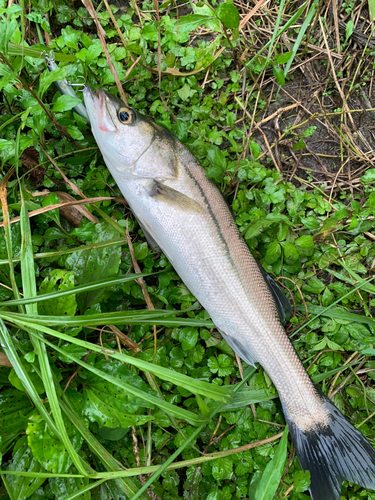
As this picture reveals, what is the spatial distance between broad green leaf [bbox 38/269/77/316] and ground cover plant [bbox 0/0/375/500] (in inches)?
0.4

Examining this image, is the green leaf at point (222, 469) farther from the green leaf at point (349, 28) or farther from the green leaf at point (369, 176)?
the green leaf at point (349, 28)

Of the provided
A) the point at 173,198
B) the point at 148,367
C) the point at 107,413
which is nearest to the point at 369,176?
the point at 173,198

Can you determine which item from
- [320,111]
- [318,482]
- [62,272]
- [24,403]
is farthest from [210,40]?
[318,482]

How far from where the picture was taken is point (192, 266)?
8.21ft

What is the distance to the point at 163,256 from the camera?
274 centimetres

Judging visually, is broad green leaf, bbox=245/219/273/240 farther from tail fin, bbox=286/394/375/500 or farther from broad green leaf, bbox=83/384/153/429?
broad green leaf, bbox=83/384/153/429

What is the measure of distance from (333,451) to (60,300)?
2.22 m

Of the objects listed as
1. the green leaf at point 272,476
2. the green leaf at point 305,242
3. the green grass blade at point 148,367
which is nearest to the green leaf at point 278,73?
the green leaf at point 305,242

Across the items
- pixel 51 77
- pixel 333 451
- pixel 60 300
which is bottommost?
pixel 333 451

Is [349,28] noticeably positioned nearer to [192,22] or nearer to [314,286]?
[192,22]

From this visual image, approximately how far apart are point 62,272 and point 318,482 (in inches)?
91.9

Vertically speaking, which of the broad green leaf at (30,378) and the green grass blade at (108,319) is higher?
the green grass blade at (108,319)

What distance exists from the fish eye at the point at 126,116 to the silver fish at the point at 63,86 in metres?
0.34

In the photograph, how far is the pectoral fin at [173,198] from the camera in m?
2.48
